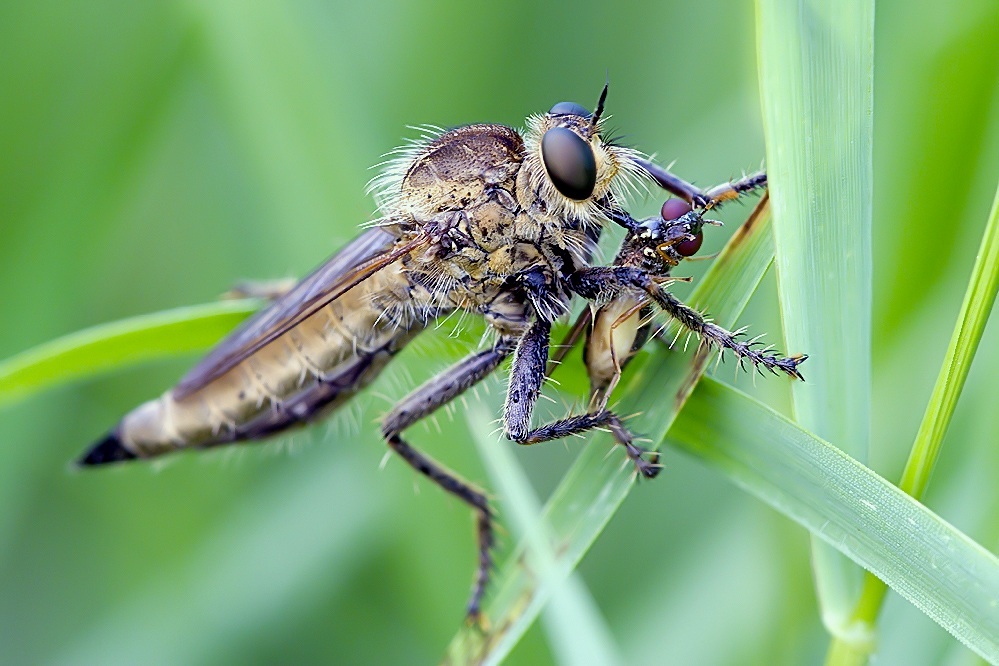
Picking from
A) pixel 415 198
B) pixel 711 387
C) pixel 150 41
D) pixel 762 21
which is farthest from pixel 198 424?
pixel 762 21

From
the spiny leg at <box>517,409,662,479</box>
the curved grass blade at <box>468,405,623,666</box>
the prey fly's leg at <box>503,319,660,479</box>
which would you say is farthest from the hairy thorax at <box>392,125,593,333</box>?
the curved grass blade at <box>468,405,623,666</box>

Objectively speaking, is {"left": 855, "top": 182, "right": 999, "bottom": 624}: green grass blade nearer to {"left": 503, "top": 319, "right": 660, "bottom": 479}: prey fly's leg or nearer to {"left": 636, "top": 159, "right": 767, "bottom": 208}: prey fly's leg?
{"left": 503, "top": 319, "right": 660, "bottom": 479}: prey fly's leg

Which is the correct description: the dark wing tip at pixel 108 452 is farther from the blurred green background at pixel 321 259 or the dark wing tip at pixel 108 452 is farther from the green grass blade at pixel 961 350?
the green grass blade at pixel 961 350

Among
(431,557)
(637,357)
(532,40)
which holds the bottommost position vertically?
(431,557)

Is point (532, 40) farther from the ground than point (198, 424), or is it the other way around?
point (532, 40)

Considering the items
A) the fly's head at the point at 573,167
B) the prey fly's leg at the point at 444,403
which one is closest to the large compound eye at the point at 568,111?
the fly's head at the point at 573,167

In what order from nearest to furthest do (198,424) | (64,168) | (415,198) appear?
(415,198) → (198,424) → (64,168)

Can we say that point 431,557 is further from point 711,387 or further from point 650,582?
point 711,387
